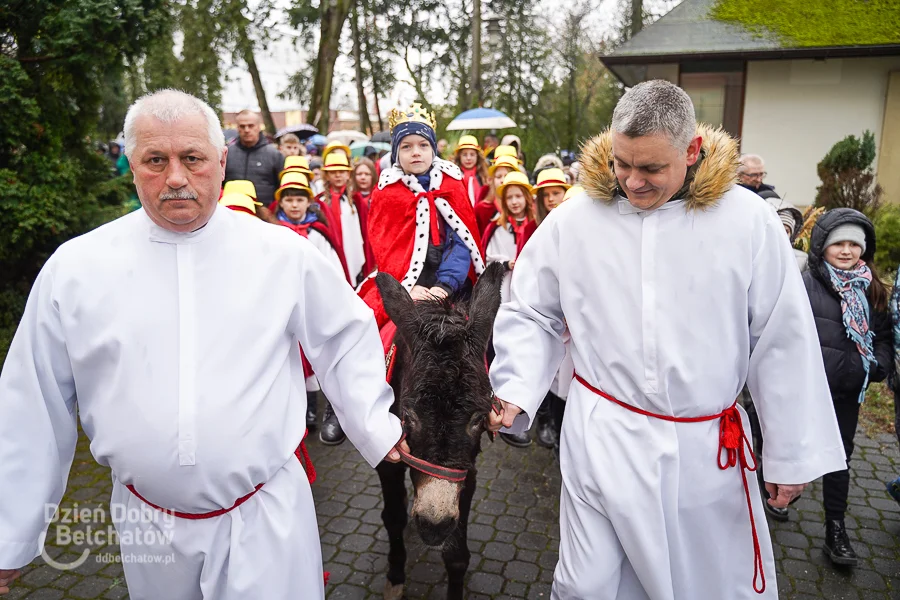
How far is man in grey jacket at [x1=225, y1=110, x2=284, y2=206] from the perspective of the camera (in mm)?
7781

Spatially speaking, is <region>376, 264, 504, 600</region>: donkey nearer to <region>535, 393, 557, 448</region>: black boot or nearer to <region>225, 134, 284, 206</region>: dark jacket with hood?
<region>535, 393, 557, 448</region>: black boot

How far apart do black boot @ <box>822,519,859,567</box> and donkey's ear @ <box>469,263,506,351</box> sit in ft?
9.05

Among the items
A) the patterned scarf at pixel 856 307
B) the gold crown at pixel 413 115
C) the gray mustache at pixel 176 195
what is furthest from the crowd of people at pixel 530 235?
the gray mustache at pixel 176 195

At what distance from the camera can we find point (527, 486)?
523 centimetres

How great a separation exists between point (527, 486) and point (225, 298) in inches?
139

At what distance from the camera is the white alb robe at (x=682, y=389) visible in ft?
A: 8.36

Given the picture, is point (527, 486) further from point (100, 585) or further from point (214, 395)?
point (214, 395)

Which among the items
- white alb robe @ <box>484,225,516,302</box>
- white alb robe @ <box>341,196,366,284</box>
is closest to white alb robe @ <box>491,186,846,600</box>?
white alb robe @ <box>484,225,516,302</box>

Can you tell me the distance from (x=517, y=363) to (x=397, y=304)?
70 centimetres

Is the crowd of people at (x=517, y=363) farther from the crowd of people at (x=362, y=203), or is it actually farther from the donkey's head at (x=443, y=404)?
the crowd of people at (x=362, y=203)

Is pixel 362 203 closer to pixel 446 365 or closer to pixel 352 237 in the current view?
pixel 352 237

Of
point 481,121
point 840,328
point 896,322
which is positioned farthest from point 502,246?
point 481,121

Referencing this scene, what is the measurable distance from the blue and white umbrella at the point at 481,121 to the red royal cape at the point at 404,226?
7700 millimetres

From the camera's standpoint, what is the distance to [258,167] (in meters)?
7.82
